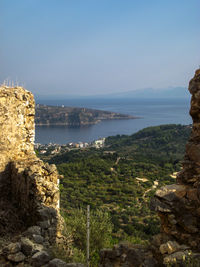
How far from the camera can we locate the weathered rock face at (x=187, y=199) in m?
3.96

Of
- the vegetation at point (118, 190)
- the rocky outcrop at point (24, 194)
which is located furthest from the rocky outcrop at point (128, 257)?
the vegetation at point (118, 190)

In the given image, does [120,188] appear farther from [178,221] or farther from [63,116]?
[63,116]

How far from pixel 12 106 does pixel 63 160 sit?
123 feet

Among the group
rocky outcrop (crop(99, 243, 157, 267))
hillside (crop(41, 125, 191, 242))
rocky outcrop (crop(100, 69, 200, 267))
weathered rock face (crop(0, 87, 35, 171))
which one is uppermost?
weathered rock face (crop(0, 87, 35, 171))

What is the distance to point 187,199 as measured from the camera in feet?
13.5

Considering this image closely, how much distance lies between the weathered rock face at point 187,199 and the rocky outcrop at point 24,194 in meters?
1.84

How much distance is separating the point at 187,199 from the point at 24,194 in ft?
14.7

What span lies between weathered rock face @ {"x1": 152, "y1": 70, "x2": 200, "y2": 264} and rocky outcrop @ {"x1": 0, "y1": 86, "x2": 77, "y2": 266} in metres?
1.84

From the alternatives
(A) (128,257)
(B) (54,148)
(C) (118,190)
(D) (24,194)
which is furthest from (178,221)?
(B) (54,148)

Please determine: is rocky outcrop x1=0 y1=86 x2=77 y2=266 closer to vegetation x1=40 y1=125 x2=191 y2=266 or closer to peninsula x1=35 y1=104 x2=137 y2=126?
vegetation x1=40 y1=125 x2=191 y2=266

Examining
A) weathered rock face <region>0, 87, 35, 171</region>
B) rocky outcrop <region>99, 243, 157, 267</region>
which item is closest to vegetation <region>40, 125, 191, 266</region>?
weathered rock face <region>0, 87, 35, 171</region>

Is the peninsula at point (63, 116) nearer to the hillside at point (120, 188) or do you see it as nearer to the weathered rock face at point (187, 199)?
the hillside at point (120, 188)

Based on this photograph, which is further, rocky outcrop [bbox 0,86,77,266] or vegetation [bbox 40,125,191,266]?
vegetation [bbox 40,125,191,266]

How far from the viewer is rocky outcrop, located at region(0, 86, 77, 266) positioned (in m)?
4.46
